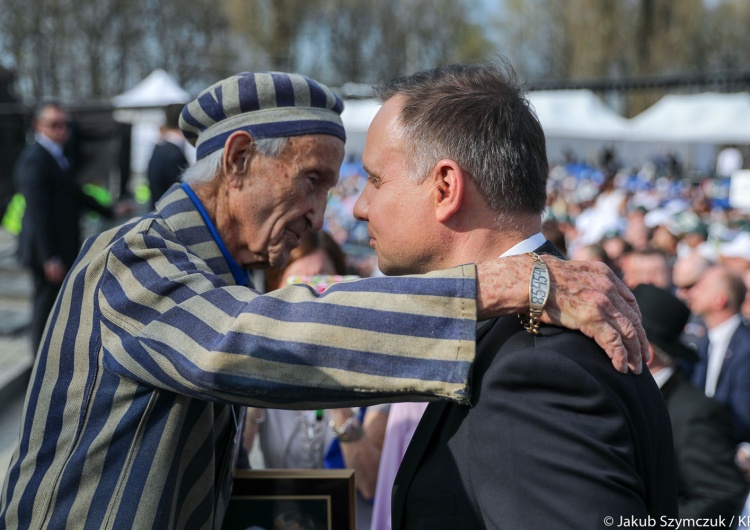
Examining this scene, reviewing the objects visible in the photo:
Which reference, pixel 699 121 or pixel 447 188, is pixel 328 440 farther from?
pixel 699 121

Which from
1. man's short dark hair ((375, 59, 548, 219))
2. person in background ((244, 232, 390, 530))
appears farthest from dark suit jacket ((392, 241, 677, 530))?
person in background ((244, 232, 390, 530))

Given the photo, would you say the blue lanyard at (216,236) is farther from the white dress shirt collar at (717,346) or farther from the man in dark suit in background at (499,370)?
the white dress shirt collar at (717,346)

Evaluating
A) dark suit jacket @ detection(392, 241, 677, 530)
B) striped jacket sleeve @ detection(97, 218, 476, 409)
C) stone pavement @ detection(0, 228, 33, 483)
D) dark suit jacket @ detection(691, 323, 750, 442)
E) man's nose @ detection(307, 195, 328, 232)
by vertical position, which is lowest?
stone pavement @ detection(0, 228, 33, 483)

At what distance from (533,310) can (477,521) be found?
0.41 meters

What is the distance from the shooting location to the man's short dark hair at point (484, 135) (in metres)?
1.65

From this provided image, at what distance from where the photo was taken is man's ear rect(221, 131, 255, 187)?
2.06 metres

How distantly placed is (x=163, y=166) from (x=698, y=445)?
5489 mm

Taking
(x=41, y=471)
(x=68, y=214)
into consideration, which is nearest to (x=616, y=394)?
(x=41, y=471)

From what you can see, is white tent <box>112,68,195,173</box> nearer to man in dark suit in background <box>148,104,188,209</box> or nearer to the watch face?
man in dark suit in background <box>148,104,188,209</box>

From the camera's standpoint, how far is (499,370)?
4.89ft

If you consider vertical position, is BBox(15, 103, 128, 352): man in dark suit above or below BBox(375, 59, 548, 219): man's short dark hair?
below

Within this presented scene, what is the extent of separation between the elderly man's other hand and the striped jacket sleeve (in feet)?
0.14

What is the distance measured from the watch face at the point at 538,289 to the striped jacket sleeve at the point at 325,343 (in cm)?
11

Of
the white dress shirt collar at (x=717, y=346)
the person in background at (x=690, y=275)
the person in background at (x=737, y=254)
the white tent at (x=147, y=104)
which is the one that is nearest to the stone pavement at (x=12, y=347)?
the white dress shirt collar at (x=717, y=346)
